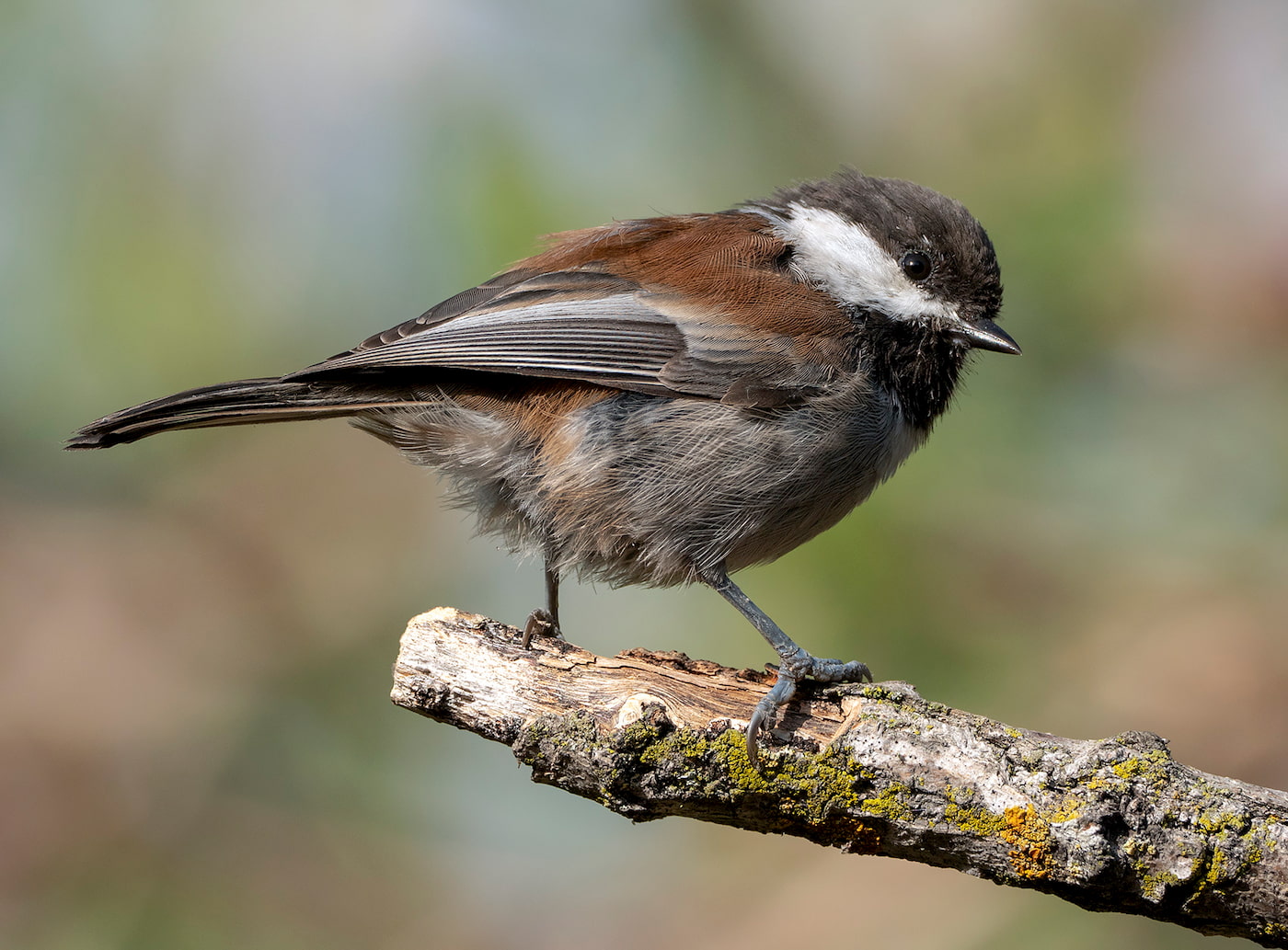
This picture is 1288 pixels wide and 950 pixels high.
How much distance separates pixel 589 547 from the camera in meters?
2.94

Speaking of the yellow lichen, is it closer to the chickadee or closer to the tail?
the chickadee

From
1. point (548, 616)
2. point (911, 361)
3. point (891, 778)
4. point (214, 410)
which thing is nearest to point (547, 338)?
point (548, 616)

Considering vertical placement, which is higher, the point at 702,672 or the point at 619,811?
the point at 702,672

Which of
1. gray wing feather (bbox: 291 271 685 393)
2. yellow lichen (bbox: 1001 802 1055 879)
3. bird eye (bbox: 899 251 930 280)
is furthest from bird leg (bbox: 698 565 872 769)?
bird eye (bbox: 899 251 930 280)

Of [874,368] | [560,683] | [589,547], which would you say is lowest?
[560,683]

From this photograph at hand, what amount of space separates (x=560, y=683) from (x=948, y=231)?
1.78 meters

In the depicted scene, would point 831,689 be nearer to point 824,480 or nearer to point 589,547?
point 824,480

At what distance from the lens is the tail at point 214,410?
2725mm

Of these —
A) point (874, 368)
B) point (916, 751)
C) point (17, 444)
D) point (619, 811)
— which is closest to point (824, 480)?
point (874, 368)

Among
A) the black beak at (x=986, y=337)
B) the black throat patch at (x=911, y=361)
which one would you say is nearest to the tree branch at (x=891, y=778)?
the black throat patch at (x=911, y=361)

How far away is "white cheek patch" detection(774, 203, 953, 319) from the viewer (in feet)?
10.1

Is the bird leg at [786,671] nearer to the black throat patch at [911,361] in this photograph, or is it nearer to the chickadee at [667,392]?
Answer: the chickadee at [667,392]

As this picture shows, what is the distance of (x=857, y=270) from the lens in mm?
3121

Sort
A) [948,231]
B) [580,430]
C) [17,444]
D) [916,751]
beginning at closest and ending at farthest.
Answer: [916,751]
[580,430]
[948,231]
[17,444]
